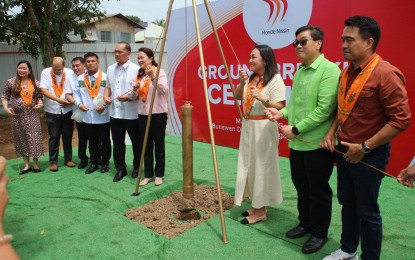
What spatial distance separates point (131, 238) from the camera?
2809 millimetres

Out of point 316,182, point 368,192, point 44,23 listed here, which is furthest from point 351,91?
point 44,23

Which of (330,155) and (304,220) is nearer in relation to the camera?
(330,155)

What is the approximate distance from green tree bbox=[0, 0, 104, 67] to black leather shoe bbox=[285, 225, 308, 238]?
8268mm

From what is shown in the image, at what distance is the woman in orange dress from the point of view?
4465 mm

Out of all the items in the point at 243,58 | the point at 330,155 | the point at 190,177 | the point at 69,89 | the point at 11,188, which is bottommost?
the point at 11,188

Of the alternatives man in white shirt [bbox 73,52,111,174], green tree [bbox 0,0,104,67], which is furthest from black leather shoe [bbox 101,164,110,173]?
green tree [bbox 0,0,104,67]

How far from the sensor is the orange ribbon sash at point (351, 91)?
191 cm

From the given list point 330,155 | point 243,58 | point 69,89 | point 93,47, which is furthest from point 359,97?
point 93,47

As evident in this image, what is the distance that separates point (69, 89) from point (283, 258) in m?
3.80

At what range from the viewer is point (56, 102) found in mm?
4715

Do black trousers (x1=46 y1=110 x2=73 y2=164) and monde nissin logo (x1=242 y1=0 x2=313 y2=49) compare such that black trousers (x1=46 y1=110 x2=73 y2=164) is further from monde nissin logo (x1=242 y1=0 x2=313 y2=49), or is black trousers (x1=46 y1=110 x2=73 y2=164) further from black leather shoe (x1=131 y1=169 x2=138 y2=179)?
monde nissin logo (x1=242 y1=0 x2=313 y2=49)

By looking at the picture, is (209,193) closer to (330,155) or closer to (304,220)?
(304,220)

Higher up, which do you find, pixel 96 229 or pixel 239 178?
pixel 239 178

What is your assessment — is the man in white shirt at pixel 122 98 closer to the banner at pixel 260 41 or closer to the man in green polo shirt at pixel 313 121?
the banner at pixel 260 41
